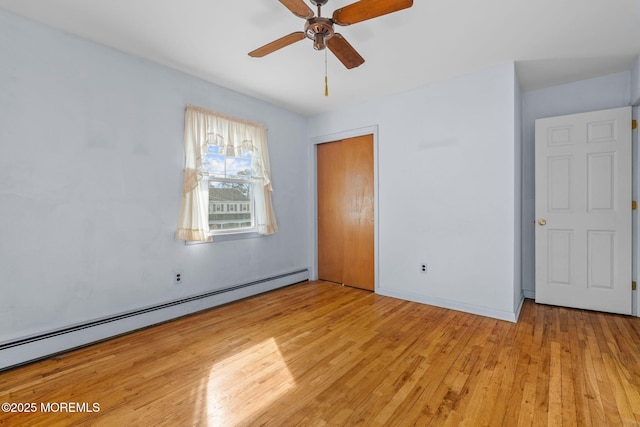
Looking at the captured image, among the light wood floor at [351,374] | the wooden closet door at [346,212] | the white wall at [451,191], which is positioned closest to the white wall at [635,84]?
the white wall at [451,191]

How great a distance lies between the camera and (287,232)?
4488 millimetres

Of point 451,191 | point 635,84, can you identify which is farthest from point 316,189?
point 635,84

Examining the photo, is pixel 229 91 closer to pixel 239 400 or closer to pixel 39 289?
pixel 39 289

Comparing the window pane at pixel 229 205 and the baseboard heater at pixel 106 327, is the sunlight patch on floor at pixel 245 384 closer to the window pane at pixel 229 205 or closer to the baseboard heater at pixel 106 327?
the baseboard heater at pixel 106 327

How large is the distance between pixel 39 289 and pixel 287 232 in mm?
2808

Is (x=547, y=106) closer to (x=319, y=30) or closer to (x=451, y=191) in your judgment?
(x=451, y=191)

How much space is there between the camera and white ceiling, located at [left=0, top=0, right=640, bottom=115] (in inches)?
85.4

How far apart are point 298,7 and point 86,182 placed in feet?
7.65

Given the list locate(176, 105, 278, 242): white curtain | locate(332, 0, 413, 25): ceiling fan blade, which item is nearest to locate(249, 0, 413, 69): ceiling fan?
locate(332, 0, 413, 25): ceiling fan blade

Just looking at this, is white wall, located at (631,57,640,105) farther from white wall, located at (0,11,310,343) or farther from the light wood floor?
white wall, located at (0,11,310,343)

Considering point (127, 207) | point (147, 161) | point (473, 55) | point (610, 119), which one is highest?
point (473, 55)

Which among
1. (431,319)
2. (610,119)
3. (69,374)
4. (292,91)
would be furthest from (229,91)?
(610,119)

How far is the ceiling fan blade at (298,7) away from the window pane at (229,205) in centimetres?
226

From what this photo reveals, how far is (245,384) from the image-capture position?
6.47 feet
